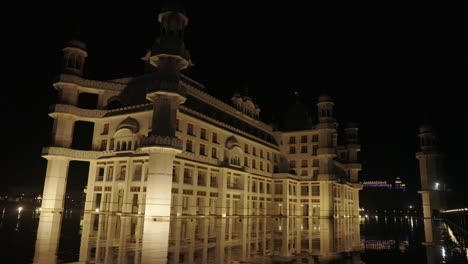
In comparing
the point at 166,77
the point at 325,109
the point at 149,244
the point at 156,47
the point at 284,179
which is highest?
the point at 325,109

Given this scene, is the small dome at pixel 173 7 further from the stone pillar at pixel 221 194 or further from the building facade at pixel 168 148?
the stone pillar at pixel 221 194

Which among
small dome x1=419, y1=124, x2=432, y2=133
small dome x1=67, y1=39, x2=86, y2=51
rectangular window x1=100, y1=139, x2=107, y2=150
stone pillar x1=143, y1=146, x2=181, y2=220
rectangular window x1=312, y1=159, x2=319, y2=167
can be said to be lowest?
stone pillar x1=143, y1=146, x2=181, y2=220

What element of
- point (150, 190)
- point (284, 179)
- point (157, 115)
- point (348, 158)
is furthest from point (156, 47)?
point (348, 158)

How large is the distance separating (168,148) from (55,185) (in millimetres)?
25397

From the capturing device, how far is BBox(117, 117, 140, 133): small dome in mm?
48594

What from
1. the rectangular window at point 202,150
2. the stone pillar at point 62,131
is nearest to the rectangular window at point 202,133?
the rectangular window at point 202,150

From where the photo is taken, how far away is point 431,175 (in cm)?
6412

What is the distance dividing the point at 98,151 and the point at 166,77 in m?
24.8

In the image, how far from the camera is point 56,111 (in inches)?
1930

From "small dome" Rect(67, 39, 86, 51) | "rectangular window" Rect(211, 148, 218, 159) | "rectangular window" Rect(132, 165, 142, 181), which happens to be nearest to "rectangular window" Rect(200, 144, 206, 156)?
"rectangular window" Rect(211, 148, 218, 159)

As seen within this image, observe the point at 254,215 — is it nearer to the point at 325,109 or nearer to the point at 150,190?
the point at 325,109

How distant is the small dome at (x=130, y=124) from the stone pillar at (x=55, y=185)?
952 centimetres

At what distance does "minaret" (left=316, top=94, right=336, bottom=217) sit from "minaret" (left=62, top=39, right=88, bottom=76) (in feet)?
159

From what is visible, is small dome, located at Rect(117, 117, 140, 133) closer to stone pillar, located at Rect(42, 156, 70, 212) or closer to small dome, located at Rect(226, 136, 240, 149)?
stone pillar, located at Rect(42, 156, 70, 212)
